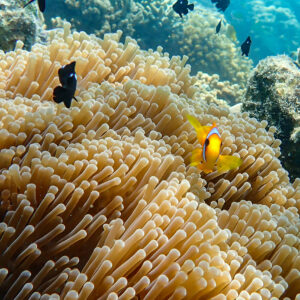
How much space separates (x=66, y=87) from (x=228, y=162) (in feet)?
4.31

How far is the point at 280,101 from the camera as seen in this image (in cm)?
392

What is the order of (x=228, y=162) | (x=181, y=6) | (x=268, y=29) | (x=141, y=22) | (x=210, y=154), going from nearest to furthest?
(x=210, y=154), (x=228, y=162), (x=181, y=6), (x=141, y=22), (x=268, y=29)

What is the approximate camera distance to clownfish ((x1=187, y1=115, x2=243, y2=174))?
7.20ft

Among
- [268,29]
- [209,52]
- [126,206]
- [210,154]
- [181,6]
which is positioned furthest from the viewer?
[268,29]

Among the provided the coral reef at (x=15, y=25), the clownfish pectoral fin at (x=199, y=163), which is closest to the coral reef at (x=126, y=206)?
the clownfish pectoral fin at (x=199, y=163)

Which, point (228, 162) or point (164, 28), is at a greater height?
point (164, 28)

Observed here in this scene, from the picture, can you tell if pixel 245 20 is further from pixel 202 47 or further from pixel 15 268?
pixel 15 268

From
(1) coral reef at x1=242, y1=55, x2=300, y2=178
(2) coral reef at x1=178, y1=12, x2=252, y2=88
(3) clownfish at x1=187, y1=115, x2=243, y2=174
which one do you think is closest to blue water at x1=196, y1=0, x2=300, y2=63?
(2) coral reef at x1=178, y1=12, x2=252, y2=88

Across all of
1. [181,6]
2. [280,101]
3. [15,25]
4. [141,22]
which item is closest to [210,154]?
[280,101]

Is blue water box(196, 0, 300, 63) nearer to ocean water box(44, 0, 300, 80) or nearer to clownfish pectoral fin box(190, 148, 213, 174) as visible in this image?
ocean water box(44, 0, 300, 80)

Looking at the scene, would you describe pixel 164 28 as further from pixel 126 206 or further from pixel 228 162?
pixel 126 206

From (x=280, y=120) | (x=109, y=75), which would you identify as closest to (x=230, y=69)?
(x=280, y=120)

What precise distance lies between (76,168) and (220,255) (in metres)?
0.93

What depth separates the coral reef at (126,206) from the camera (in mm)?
1535
